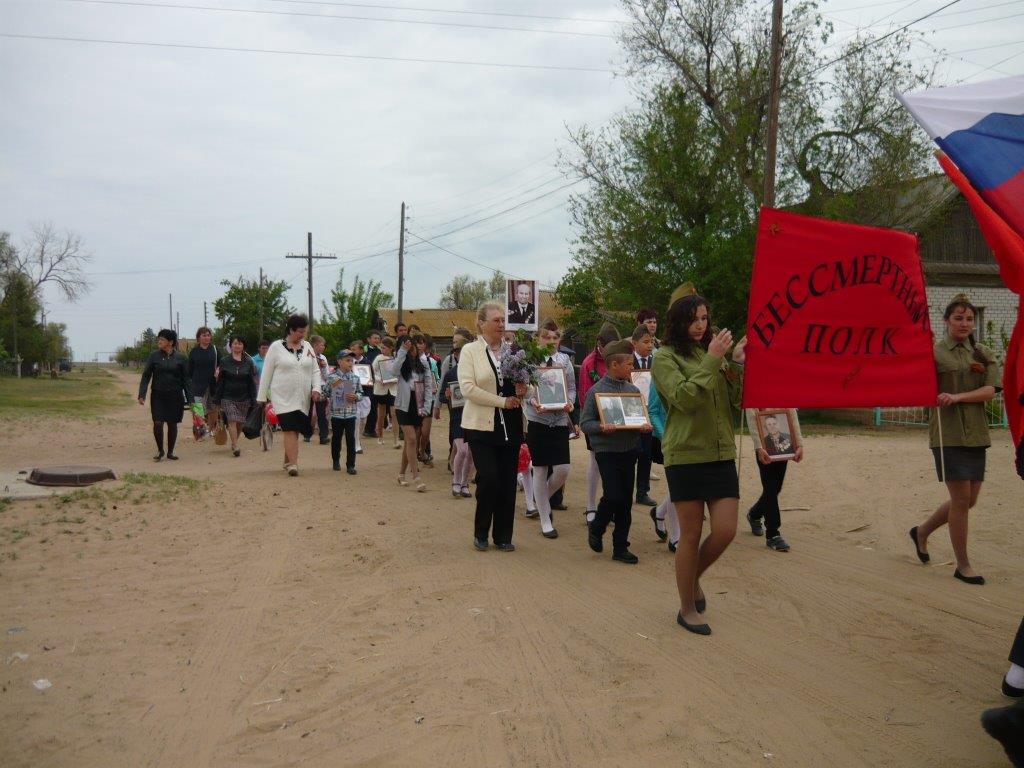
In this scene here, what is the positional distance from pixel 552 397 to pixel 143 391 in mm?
8225

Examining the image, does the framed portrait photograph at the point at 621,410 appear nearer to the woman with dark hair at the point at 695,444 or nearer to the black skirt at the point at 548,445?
the black skirt at the point at 548,445

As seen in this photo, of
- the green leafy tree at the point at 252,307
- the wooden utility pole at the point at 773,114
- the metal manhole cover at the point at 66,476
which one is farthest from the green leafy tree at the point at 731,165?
the green leafy tree at the point at 252,307

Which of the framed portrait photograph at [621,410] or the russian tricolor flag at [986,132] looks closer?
the russian tricolor flag at [986,132]

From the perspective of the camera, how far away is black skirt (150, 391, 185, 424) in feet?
44.3

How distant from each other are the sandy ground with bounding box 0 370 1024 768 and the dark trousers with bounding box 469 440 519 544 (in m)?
0.23

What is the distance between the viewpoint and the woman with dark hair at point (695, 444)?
5051 millimetres

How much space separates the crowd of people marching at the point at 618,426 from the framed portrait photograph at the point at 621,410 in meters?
0.05

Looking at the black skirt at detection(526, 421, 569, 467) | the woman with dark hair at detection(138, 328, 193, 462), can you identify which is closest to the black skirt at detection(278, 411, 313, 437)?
the woman with dark hair at detection(138, 328, 193, 462)

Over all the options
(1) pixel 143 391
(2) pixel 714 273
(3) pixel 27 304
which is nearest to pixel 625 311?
(2) pixel 714 273

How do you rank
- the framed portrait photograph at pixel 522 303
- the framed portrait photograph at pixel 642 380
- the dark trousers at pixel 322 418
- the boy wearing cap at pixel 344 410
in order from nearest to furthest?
the framed portrait photograph at pixel 642 380 → the boy wearing cap at pixel 344 410 → the framed portrait photograph at pixel 522 303 → the dark trousers at pixel 322 418

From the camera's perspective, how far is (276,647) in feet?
16.6

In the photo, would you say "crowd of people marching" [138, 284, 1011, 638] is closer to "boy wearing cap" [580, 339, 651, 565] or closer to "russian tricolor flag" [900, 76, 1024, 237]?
"boy wearing cap" [580, 339, 651, 565]

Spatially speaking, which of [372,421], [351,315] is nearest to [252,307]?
[351,315]

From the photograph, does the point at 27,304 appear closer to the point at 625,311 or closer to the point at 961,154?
the point at 625,311
